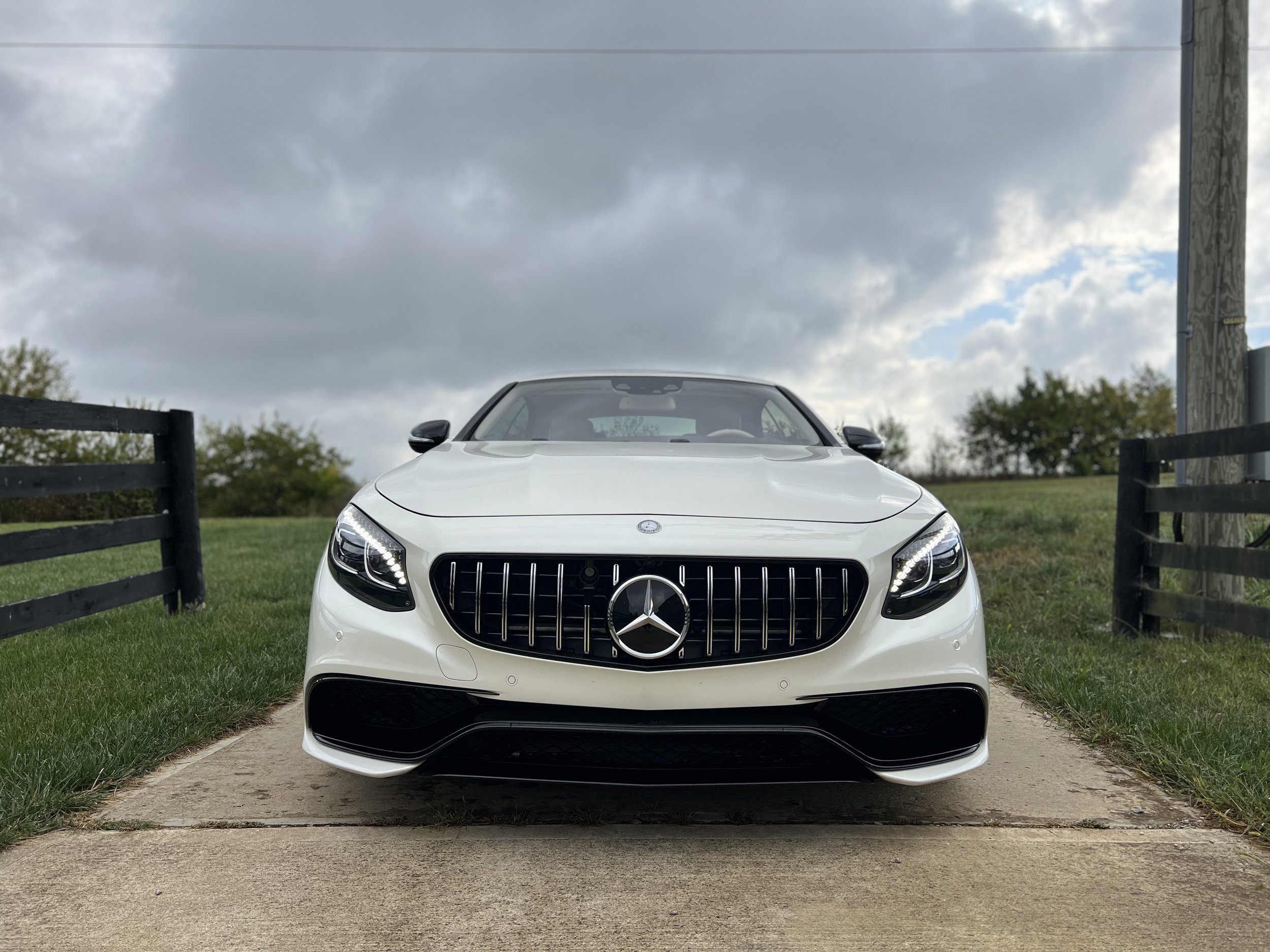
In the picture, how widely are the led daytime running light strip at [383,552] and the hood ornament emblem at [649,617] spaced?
23.2 inches

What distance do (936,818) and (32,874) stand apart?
248 centimetres

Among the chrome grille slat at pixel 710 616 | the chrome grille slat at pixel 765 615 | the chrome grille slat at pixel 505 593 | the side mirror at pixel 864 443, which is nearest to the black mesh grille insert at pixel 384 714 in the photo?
the chrome grille slat at pixel 505 593

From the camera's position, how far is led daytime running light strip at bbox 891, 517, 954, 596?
2.65 m

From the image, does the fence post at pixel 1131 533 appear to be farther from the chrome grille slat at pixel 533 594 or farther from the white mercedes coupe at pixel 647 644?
the chrome grille slat at pixel 533 594

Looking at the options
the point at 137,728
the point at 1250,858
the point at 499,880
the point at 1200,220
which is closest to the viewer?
the point at 499,880

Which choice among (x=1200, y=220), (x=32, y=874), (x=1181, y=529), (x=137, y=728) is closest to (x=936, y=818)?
(x=32, y=874)

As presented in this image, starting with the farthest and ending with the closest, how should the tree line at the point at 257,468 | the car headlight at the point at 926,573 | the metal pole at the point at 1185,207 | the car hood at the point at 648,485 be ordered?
1. the tree line at the point at 257,468
2. the metal pole at the point at 1185,207
3. the car hood at the point at 648,485
4. the car headlight at the point at 926,573

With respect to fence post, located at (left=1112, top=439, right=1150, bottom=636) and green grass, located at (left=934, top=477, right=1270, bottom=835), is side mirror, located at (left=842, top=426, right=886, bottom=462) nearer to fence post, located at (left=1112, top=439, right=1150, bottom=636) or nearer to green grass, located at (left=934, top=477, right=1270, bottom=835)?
green grass, located at (left=934, top=477, right=1270, bottom=835)

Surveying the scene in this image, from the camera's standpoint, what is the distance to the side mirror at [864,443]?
13.4 ft

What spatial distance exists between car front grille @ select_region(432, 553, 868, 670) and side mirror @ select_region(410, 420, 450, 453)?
1678mm

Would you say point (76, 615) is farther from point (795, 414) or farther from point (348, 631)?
point (795, 414)

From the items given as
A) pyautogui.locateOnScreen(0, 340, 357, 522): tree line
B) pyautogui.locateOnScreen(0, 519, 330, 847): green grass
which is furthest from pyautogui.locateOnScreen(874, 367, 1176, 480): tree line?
pyautogui.locateOnScreen(0, 519, 330, 847): green grass

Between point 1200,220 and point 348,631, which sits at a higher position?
point 1200,220

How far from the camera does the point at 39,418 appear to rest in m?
5.29
